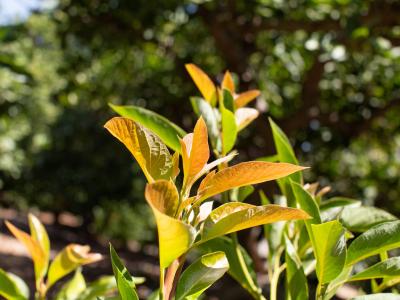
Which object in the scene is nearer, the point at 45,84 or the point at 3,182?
the point at 3,182

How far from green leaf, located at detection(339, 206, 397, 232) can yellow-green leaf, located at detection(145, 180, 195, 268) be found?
36 cm

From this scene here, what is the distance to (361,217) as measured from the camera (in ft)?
2.63

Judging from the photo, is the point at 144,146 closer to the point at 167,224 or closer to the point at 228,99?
the point at 167,224

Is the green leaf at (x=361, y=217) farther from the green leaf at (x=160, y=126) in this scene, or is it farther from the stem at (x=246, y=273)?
the green leaf at (x=160, y=126)

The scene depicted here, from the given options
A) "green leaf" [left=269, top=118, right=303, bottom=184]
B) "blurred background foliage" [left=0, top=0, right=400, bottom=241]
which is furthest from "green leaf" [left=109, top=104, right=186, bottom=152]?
"blurred background foliage" [left=0, top=0, right=400, bottom=241]

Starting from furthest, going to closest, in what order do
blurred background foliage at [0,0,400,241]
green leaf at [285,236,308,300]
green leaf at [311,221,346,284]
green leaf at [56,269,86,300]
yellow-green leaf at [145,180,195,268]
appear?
1. blurred background foliage at [0,0,400,241]
2. green leaf at [56,269,86,300]
3. green leaf at [285,236,308,300]
4. green leaf at [311,221,346,284]
5. yellow-green leaf at [145,180,195,268]

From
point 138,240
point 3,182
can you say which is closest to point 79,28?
point 138,240

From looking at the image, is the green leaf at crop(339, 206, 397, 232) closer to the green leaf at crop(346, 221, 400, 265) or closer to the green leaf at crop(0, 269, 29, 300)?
the green leaf at crop(346, 221, 400, 265)

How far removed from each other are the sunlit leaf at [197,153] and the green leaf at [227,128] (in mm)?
198

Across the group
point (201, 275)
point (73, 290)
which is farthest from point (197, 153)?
point (73, 290)

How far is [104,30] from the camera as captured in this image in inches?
143

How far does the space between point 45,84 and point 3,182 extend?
4.16 meters

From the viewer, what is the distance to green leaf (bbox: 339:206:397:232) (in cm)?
79

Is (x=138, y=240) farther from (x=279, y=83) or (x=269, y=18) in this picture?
(x=269, y=18)
